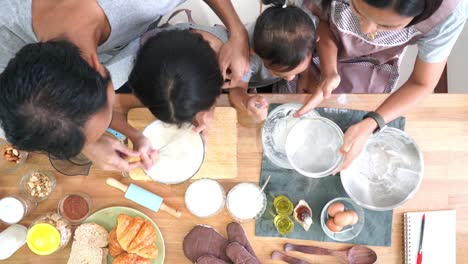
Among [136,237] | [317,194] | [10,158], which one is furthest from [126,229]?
[317,194]

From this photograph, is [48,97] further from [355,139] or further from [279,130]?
[355,139]

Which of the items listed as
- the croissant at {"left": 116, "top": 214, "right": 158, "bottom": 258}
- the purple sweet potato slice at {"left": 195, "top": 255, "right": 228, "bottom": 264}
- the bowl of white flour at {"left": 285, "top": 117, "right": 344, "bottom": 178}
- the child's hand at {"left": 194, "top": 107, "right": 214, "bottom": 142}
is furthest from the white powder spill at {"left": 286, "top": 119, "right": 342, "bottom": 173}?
the croissant at {"left": 116, "top": 214, "right": 158, "bottom": 258}

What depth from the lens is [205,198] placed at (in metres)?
0.98

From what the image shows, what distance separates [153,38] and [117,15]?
15 cm

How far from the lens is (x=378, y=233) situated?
0.95 m

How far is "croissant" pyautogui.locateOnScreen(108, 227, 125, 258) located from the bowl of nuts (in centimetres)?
33

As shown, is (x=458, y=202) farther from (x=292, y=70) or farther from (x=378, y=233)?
(x=292, y=70)

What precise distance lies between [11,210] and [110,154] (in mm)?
325

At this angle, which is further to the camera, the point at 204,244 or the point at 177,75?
the point at 204,244

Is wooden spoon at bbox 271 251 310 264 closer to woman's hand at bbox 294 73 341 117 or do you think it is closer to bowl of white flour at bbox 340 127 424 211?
bowl of white flour at bbox 340 127 424 211

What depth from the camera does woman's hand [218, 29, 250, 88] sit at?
1.00 meters

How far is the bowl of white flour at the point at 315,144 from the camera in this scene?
0.96m

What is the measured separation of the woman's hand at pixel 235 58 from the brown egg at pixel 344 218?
0.44 meters

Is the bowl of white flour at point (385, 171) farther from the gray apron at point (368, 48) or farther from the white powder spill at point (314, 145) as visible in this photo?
the gray apron at point (368, 48)
